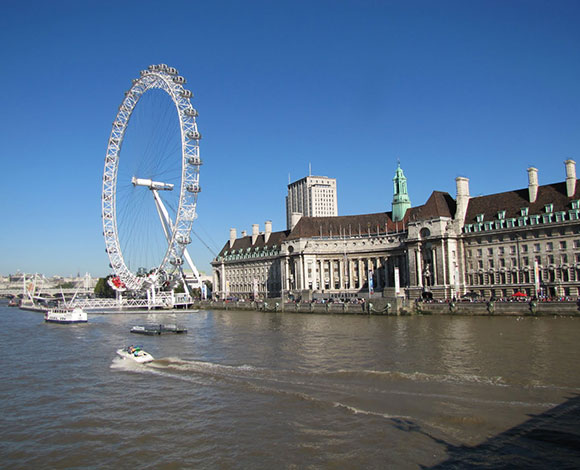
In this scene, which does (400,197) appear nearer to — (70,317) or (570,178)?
(570,178)

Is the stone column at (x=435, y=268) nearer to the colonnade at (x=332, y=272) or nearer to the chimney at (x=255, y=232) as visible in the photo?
the colonnade at (x=332, y=272)

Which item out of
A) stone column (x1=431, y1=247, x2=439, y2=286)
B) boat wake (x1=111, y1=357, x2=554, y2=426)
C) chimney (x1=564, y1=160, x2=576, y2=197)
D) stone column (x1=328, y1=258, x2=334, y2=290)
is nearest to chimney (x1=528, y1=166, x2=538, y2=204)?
chimney (x1=564, y1=160, x2=576, y2=197)

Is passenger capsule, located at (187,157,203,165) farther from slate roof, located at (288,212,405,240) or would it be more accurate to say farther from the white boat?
slate roof, located at (288,212,405,240)

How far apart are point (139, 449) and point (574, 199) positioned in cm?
6209

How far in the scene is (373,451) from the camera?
16.3 m

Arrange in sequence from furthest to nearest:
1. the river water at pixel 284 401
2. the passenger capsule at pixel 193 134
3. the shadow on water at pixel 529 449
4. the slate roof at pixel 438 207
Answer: the slate roof at pixel 438 207 < the passenger capsule at pixel 193 134 < the river water at pixel 284 401 < the shadow on water at pixel 529 449

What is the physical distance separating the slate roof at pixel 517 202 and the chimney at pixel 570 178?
0.50 metres

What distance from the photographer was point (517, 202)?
72062 millimetres

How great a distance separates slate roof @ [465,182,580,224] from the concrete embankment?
1766 cm

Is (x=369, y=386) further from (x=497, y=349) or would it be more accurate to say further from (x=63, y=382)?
(x=63, y=382)

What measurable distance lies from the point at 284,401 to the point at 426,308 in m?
45.9

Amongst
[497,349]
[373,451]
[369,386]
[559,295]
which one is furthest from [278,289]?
[373,451]

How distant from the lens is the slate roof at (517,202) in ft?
218

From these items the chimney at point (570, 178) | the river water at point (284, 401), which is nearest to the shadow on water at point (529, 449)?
the river water at point (284, 401)
